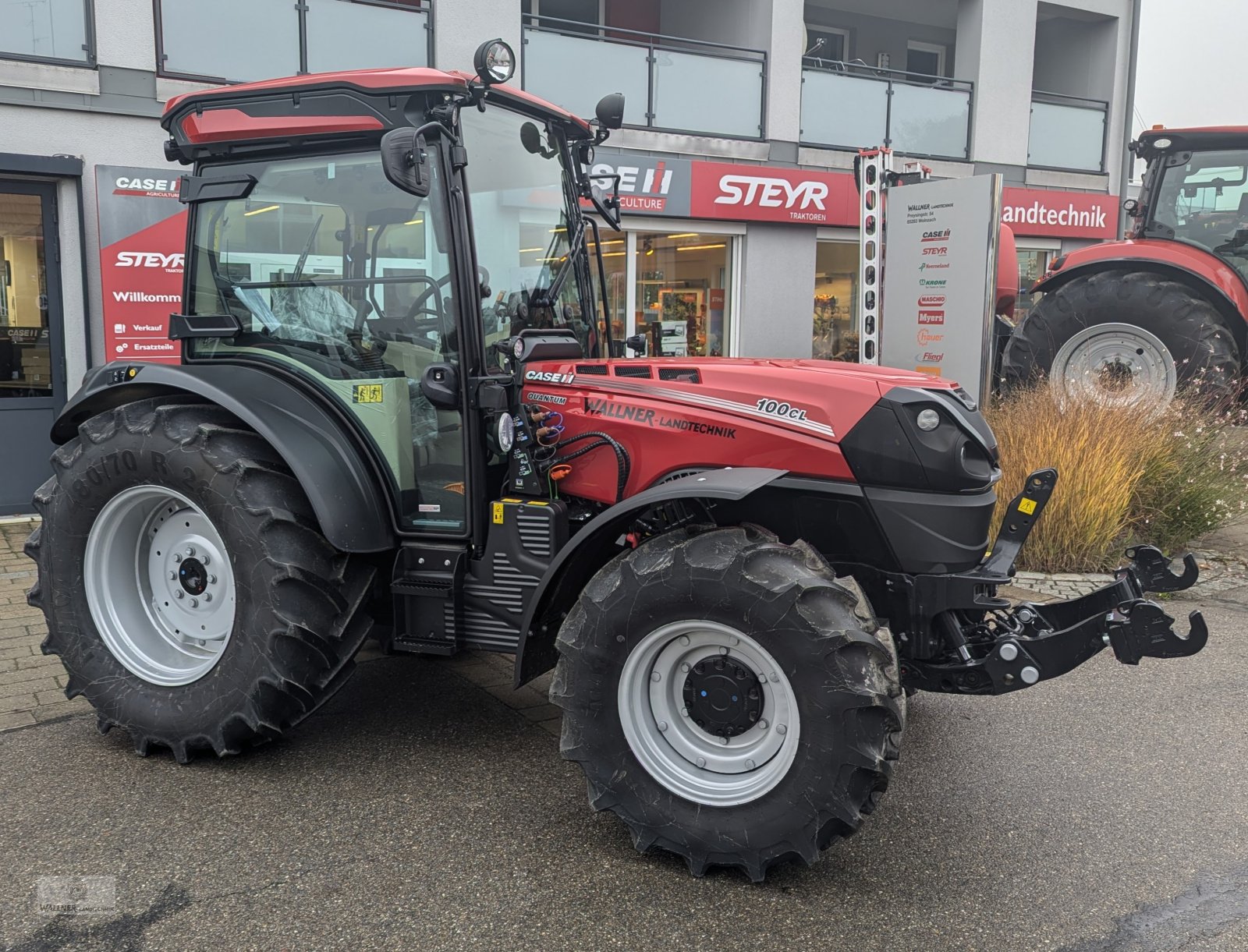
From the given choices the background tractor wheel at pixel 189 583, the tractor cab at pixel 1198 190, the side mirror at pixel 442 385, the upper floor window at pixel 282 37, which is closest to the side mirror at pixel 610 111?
the side mirror at pixel 442 385

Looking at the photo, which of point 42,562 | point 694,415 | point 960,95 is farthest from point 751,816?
point 960,95

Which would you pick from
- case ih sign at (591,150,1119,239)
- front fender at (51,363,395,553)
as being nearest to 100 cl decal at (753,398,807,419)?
front fender at (51,363,395,553)

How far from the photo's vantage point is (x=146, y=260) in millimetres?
8352

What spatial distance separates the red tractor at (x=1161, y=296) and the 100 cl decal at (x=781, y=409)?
5.00m

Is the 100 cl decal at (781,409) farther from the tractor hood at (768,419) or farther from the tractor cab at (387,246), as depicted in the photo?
the tractor cab at (387,246)

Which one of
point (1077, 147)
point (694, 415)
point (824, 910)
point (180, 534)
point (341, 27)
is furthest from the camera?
point (1077, 147)

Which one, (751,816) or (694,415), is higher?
(694,415)

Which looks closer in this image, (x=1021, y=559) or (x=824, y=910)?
(x=824, y=910)

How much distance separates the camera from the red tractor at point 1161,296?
7.87m

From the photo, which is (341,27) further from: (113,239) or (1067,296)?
(1067,296)

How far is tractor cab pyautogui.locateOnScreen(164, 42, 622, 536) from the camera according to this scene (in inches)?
144

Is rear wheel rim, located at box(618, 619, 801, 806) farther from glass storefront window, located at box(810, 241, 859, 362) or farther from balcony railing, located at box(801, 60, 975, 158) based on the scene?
balcony railing, located at box(801, 60, 975, 158)

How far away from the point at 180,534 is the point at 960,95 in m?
12.0

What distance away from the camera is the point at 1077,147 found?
46.4 feet
